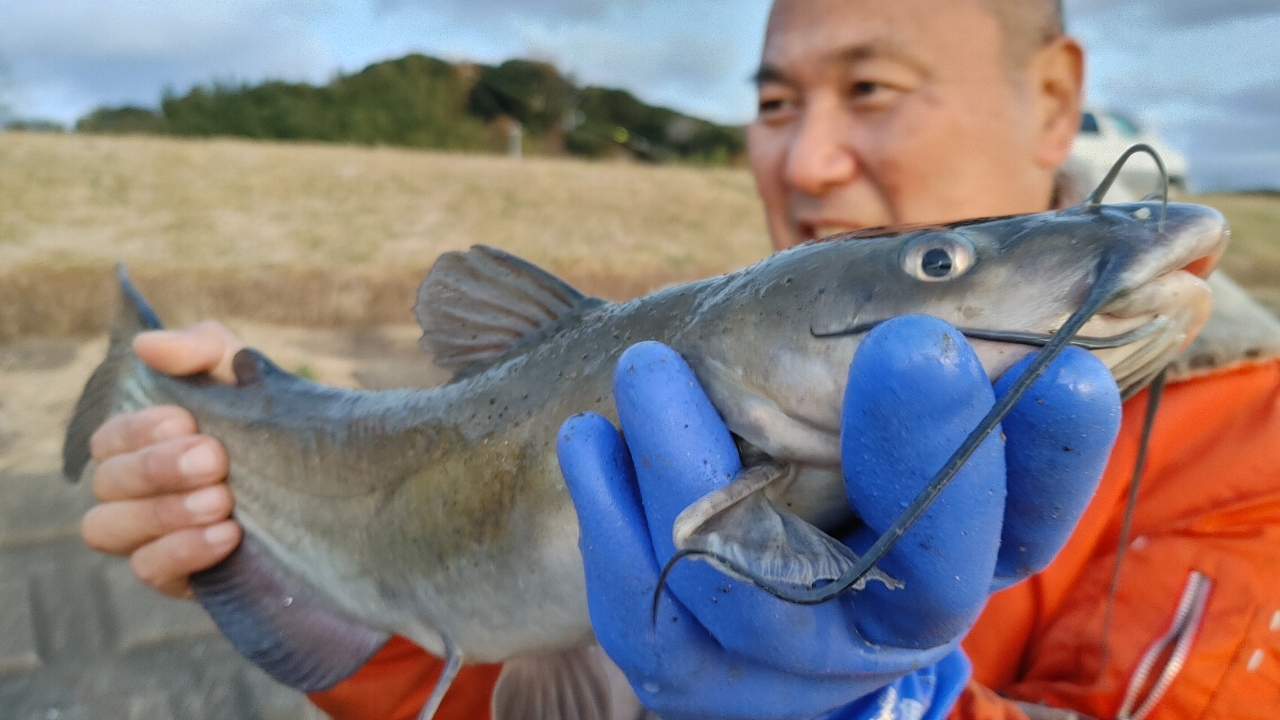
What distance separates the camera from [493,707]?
138 cm

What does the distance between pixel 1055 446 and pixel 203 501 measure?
1644 mm

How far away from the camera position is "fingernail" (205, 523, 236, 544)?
169 centimetres

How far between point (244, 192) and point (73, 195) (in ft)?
4.75

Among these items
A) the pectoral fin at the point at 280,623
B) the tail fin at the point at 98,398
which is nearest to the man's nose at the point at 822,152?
the pectoral fin at the point at 280,623

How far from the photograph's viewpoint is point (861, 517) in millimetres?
886

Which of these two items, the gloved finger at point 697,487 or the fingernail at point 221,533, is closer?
the gloved finger at point 697,487

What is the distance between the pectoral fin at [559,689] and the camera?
1.37 m

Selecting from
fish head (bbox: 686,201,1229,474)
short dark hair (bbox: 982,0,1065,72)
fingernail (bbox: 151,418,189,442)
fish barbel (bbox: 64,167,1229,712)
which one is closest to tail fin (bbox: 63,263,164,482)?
fish barbel (bbox: 64,167,1229,712)

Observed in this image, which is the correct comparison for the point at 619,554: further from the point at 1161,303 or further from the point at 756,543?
the point at 1161,303

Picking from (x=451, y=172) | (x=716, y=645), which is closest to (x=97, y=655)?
(x=716, y=645)

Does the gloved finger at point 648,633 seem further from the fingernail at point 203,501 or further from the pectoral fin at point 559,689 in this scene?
the fingernail at point 203,501

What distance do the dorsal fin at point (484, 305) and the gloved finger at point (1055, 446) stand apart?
0.74 metres

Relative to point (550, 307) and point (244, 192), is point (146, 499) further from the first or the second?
point (244, 192)

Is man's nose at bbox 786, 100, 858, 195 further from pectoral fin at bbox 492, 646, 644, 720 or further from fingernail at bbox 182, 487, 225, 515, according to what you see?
fingernail at bbox 182, 487, 225, 515
